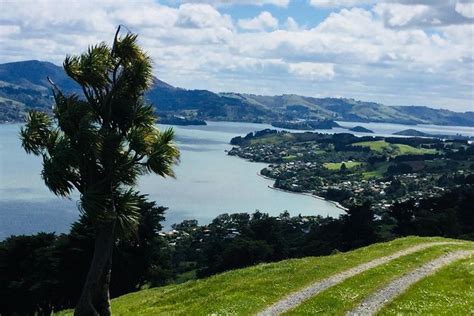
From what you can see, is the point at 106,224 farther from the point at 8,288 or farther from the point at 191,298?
the point at 8,288

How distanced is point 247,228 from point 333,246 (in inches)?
740

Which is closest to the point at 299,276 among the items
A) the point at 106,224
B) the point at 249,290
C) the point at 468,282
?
the point at 249,290

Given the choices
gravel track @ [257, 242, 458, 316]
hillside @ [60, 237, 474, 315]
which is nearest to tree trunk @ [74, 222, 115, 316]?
hillside @ [60, 237, 474, 315]

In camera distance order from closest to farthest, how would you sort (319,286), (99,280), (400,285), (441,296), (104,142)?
(104,142)
(99,280)
(441,296)
(400,285)
(319,286)

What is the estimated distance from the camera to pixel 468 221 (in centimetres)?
10281

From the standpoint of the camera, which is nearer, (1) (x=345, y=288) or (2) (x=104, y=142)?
(2) (x=104, y=142)

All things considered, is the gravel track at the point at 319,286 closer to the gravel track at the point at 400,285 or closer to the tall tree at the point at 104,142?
the gravel track at the point at 400,285

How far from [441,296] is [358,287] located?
434cm

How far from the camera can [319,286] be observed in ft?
96.3

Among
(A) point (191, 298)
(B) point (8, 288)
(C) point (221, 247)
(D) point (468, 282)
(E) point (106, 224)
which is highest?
(E) point (106, 224)

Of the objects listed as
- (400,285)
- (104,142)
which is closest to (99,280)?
(104,142)

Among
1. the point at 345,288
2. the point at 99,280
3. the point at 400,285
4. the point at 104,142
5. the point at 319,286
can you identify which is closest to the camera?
the point at 104,142

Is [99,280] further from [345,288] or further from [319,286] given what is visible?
[345,288]

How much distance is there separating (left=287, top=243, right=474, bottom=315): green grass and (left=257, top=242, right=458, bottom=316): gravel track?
1.77 ft
